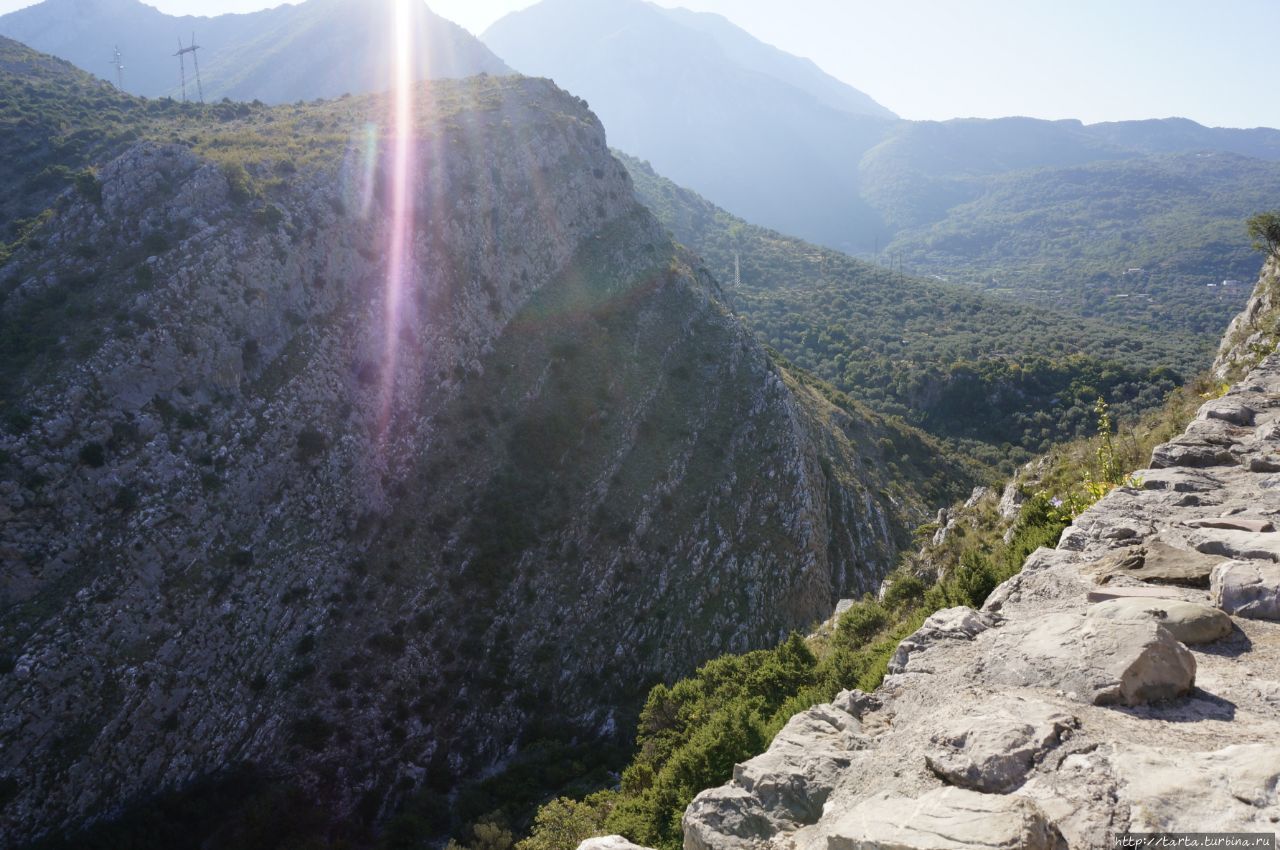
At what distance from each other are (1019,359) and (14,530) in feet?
281

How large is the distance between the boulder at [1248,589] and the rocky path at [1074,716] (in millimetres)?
19

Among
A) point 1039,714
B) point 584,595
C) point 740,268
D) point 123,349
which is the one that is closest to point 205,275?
point 123,349

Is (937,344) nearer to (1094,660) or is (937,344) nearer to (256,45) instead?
(1094,660)

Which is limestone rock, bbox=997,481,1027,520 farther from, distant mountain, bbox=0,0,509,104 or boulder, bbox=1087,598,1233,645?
distant mountain, bbox=0,0,509,104

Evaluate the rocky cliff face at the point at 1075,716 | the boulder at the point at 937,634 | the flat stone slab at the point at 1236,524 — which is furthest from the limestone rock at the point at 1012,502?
the boulder at the point at 937,634

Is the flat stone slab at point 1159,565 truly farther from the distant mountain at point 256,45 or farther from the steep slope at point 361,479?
the distant mountain at point 256,45

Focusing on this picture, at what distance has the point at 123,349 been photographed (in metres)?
28.8

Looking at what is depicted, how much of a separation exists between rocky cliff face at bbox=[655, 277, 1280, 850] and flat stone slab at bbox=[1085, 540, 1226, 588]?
30 millimetres

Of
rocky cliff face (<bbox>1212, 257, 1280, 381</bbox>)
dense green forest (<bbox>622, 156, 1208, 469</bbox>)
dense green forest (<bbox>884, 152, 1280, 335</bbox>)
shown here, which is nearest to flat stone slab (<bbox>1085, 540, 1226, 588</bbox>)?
rocky cliff face (<bbox>1212, 257, 1280, 381</bbox>)

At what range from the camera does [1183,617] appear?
8.46 m

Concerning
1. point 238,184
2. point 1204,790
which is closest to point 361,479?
point 238,184

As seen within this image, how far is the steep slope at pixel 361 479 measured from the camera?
82.8 ft

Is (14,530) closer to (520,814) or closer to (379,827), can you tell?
(379,827)

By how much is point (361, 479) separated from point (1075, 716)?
1268 inches
